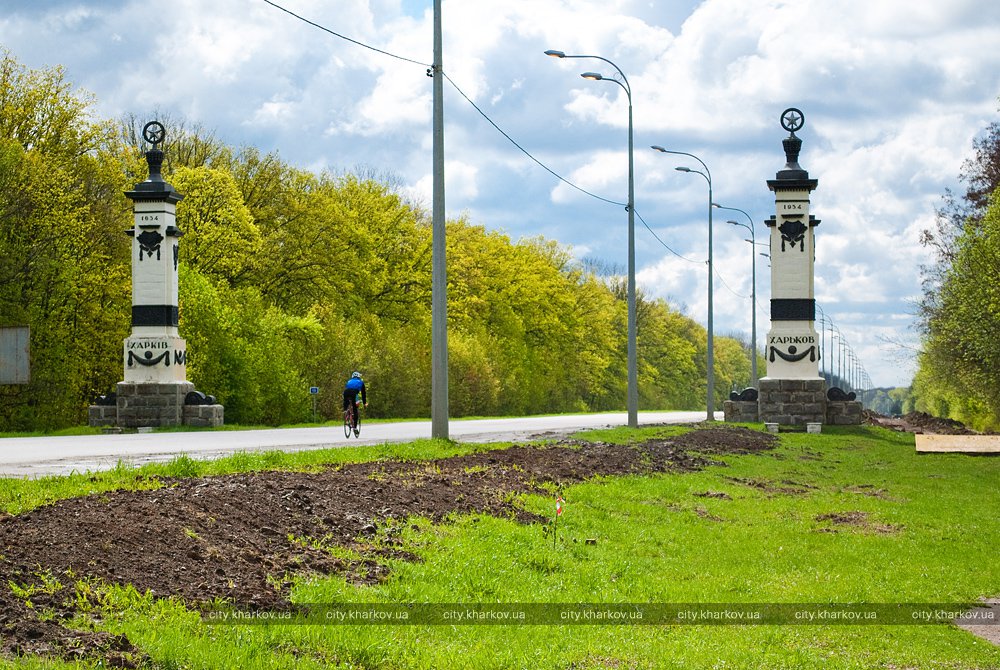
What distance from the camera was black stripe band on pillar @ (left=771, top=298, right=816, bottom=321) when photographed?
135 feet

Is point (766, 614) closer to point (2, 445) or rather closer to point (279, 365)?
point (2, 445)

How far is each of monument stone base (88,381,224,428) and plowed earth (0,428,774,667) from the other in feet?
63.1

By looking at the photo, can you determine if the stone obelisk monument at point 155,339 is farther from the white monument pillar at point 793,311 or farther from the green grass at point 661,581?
the white monument pillar at point 793,311

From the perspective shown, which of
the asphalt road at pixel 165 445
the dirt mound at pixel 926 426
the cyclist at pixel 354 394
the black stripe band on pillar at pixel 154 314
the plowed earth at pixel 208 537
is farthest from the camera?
the dirt mound at pixel 926 426

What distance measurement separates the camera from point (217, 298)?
143 ft

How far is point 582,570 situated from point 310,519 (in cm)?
285

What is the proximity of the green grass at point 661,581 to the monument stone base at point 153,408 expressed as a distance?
15372mm

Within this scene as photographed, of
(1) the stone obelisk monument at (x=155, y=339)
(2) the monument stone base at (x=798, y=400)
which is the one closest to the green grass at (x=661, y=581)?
(1) the stone obelisk monument at (x=155, y=339)

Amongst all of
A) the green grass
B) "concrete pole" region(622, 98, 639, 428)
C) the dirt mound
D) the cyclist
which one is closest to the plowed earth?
the green grass

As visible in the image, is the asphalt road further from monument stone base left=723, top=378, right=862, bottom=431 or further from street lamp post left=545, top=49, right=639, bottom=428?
monument stone base left=723, top=378, right=862, bottom=431

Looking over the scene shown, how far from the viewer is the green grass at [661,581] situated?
7742 millimetres

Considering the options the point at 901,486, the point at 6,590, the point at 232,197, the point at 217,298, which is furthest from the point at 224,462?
the point at 232,197

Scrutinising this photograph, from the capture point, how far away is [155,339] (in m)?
34.6


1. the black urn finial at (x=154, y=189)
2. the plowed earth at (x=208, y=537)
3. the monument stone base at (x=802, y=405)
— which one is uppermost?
the black urn finial at (x=154, y=189)
